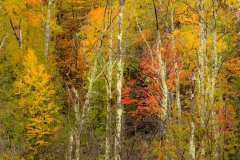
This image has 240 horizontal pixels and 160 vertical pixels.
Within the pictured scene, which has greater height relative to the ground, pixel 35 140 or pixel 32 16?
pixel 32 16

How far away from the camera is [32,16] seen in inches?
970

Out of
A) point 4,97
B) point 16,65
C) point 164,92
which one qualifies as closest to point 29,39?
point 16,65

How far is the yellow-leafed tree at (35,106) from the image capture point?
19.6 m

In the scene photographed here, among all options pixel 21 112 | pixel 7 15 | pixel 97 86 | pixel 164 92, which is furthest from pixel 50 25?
pixel 164 92

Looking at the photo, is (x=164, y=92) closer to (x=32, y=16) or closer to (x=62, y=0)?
(x=32, y=16)

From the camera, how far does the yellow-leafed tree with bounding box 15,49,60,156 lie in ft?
64.4

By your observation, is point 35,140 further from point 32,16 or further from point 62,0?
point 62,0

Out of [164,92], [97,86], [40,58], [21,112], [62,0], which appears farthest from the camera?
[62,0]

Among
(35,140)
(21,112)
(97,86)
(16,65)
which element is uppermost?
(16,65)

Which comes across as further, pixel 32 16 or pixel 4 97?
pixel 32 16

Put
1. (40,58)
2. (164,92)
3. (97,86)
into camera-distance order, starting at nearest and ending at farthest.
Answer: (164,92) → (97,86) → (40,58)

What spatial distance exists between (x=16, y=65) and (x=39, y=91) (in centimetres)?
369

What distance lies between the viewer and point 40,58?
24484 mm

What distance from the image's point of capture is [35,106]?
20016 mm
